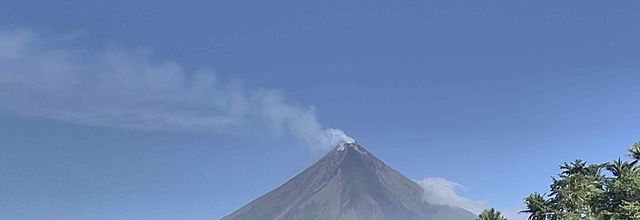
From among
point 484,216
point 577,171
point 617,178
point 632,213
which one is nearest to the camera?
point 632,213

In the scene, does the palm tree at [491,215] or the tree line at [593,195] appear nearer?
the tree line at [593,195]

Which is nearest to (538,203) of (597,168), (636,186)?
(597,168)

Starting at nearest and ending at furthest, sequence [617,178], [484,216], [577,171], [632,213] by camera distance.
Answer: [632,213]
[617,178]
[577,171]
[484,216]

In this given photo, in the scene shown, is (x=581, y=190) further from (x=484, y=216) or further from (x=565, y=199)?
(x=484, y=216)

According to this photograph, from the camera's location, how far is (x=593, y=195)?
152 ft

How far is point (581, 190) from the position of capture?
46844 mm

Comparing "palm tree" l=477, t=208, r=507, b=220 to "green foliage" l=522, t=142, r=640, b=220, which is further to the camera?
"palm tree" l=477, t=208, r=507, b=220

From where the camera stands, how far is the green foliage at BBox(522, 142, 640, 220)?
143 ft

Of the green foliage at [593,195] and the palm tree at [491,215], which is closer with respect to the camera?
the green foliage at [593,195]

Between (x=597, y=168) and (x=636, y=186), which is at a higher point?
(x=597, y=168)

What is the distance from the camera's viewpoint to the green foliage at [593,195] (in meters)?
43.5

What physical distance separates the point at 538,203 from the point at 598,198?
5.17 meters

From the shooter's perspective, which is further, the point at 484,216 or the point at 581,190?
the point at 484,216

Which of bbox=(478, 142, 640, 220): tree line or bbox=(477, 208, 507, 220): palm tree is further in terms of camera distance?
bbox=(477, 208, 507, 220): palm tree
